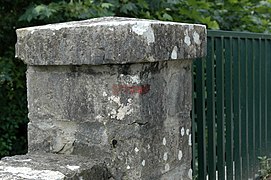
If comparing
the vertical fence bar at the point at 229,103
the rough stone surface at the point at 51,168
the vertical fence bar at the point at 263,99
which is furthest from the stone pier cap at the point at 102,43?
Answer: the vertical fence bar at the point at 263,99

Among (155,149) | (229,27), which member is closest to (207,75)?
(155,149)

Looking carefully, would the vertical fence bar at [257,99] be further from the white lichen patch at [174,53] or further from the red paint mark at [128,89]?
the red paint mark at [128,89]

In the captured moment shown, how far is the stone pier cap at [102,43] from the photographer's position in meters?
1.77

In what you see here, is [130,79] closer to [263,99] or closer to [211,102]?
[211,102]

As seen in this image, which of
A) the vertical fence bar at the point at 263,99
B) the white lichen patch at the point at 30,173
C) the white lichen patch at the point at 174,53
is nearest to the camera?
the white lichen patch at the point at 30,173

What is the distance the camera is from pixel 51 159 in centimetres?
184

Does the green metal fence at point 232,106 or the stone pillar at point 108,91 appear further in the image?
the green metal fence at point 232,106

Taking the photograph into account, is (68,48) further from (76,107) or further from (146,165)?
(146,165)

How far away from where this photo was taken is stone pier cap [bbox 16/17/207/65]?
177cm

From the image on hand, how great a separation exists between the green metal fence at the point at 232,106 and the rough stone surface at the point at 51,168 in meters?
1.01

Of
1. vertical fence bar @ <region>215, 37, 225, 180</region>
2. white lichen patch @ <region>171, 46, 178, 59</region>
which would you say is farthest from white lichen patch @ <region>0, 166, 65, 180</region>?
vertical fence bar @ <region>215, 37, 225, 180</region>

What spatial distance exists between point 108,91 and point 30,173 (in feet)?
1.44

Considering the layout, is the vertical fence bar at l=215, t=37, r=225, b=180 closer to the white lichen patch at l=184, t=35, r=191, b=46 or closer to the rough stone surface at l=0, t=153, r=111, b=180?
the white lichen patch at l=184, t=35, r=191, b=46

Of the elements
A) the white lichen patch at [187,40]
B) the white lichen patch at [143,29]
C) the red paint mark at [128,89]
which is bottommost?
the red paint mark at [128,89]
